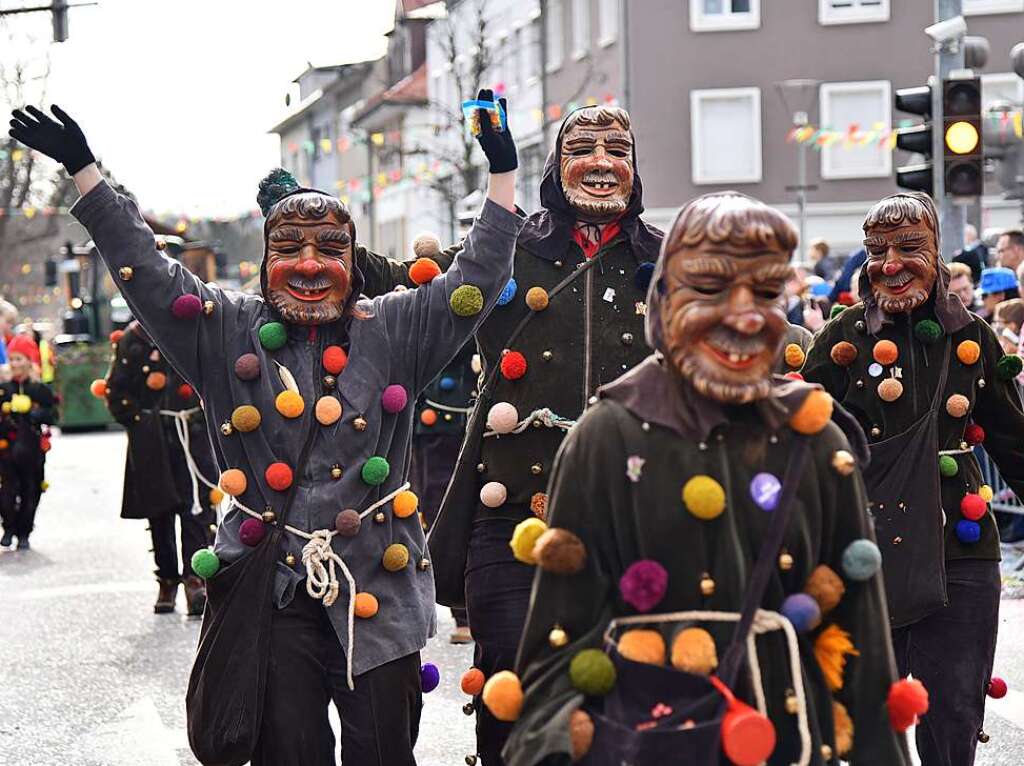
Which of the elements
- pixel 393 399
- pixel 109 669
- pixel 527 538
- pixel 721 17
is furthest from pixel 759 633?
pixel 721 17

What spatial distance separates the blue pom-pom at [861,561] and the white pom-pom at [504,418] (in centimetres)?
242

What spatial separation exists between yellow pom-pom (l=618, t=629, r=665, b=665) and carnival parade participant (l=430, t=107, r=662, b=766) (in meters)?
2.30

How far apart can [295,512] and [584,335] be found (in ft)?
4.43

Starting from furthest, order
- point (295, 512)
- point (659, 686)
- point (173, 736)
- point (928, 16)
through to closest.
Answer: point (928, 16) < point (173, 736) < point (295, 512) < point (659, 686)

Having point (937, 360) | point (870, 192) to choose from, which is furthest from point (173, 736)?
point (870, 192)

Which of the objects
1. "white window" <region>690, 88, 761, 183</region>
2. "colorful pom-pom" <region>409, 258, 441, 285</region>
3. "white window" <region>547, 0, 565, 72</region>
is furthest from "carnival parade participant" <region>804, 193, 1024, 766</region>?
"white window" <region>547, 0, 565, 72</region>

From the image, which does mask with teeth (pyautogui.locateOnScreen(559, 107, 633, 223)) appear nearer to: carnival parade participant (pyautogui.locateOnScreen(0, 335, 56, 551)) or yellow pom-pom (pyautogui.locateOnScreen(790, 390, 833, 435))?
yellow pom-pom (pyautogui.locateOnScreen(790, 390, 833, 435))

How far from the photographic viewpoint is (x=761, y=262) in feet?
11.5

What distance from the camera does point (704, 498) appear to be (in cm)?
341

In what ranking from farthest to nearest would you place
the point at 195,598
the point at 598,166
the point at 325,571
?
1. the point at 195,598
2. the point at 598,166
3. the point at 325,571

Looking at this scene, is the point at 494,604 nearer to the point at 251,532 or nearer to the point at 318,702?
the point at 318,702

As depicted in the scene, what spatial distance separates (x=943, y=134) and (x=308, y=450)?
25.2 ft

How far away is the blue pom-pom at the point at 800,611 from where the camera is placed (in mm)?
3490

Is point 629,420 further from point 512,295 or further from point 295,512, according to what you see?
point 512,295
